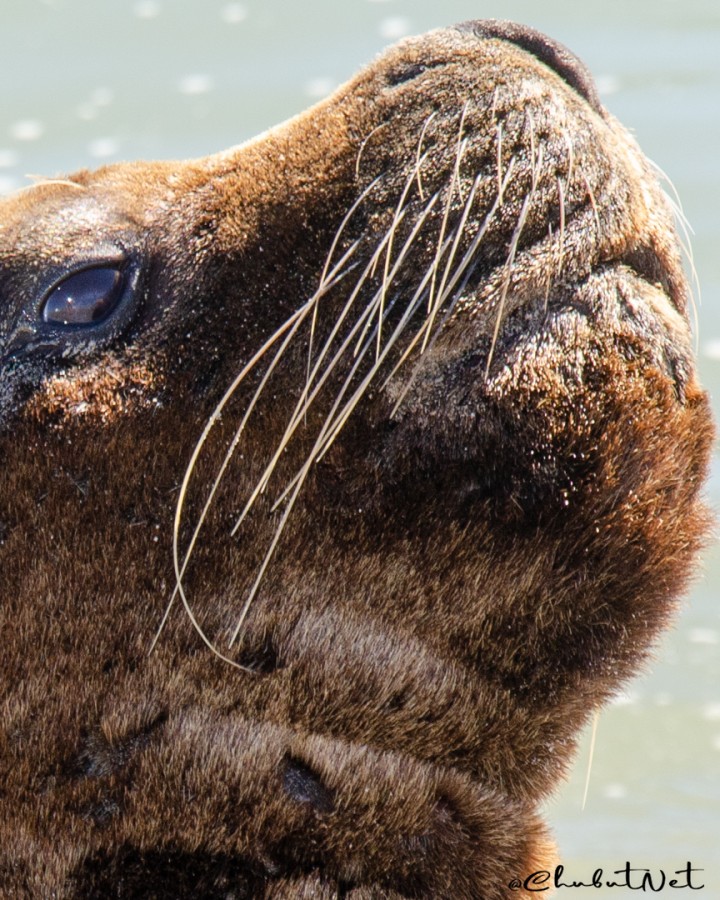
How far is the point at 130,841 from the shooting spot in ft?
9.20

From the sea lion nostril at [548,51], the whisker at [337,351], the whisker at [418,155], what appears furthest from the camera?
the sea lion nostril at [548,51]

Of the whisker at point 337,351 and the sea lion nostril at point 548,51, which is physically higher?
the sea lion nostril at point 548,51

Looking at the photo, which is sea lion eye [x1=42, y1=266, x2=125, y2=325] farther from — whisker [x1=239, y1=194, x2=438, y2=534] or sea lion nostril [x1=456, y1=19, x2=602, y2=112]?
sea lion nostril [x1=456, y1=19, x2=602, y2=112]

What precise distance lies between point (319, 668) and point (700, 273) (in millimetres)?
6049

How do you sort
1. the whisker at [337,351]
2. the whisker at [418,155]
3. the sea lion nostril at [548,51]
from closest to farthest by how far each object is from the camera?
1. the whisker at [337,351]
2. the whisker at [418,155]
3. the sea lion nostril at [548,51]

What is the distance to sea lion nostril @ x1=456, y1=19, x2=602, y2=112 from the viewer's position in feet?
10.8

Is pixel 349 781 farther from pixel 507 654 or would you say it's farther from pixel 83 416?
pixel 83 416

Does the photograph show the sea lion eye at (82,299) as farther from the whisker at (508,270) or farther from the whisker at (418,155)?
the whisker at (508,270)

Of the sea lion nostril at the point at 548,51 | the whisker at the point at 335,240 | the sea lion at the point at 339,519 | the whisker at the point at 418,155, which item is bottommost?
the sea lion at the point at 339,519

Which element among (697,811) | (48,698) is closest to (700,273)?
(697,811)

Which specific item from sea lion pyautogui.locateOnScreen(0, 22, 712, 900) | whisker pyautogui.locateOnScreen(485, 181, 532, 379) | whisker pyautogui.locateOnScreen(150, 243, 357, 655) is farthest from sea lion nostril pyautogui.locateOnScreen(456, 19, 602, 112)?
whisker pyautogui.locateOnScreen(150, 243, 357, 655)

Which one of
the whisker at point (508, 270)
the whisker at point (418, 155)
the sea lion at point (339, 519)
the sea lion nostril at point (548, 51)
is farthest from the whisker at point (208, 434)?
the sea lion nostril at point (548, 51)

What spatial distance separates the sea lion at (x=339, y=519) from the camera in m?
2.86

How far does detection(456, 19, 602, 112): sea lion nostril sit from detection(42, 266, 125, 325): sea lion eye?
1055mm
